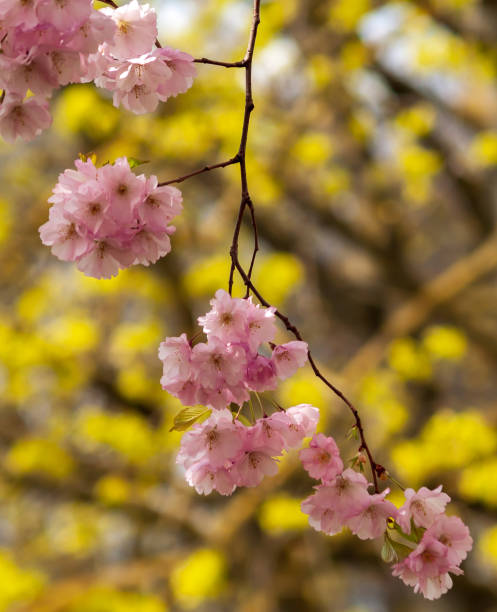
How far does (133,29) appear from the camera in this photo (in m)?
0.78

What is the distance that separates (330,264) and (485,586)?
7.95 ft

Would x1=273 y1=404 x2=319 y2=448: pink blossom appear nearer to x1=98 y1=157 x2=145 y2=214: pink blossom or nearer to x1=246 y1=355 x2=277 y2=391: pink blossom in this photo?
x1=246 y1=355 x2=277 y2=391: pink blossom

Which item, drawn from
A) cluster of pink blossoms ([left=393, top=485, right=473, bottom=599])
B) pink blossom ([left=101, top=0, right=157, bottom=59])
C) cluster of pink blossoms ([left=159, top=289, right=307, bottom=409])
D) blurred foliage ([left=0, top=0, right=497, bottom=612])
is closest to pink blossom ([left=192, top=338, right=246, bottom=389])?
cluster of pink blossoms ([left=159, top=289, right=307, bottom=409])

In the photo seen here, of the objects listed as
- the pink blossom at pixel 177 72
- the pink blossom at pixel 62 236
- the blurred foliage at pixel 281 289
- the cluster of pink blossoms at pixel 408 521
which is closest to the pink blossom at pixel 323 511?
the cluster of pink blossoms at pixel 408 521

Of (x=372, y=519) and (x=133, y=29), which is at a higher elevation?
(x=133, y=29)

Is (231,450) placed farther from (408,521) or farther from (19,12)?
(19,12)

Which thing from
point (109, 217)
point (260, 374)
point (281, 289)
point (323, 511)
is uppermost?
point (109, 217)

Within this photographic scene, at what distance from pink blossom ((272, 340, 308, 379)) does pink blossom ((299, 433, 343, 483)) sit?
81 mm

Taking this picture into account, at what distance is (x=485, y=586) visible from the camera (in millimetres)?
4953

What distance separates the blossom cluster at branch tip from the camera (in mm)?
665

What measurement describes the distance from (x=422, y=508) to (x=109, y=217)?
0.44 m

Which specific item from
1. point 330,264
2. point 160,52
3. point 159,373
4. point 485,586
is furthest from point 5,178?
point 160,52

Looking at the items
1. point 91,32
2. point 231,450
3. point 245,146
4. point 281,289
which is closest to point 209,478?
point 231,450

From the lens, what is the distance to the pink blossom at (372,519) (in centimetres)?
78
